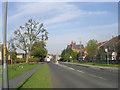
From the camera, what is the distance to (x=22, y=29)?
6397 cm

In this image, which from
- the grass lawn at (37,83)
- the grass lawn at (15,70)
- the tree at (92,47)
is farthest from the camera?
the tree at (92,47)

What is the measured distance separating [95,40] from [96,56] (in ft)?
19.0

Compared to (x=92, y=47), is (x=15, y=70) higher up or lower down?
lower down

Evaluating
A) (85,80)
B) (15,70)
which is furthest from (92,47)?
(85,80)

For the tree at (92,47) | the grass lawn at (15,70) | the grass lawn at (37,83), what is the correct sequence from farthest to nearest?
1. the tree at (92,47)
2. the grass lawn at (15,70)
3. the grass lawn at (37,83)

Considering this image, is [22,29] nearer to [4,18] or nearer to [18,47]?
[18,47]

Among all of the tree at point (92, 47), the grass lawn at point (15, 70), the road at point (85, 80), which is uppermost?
the tree at point (92, 47)

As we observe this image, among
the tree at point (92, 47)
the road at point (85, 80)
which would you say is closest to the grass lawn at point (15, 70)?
the road at point (85, 80)

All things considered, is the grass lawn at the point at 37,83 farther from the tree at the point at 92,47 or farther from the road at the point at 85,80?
the tree at the point at 92,47

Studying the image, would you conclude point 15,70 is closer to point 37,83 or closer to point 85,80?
point 85,80

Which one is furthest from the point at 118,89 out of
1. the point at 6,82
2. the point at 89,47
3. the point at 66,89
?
the point at 89,47

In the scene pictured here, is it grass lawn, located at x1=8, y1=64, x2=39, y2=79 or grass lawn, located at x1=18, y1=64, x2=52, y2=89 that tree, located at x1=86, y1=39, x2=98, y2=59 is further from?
grass lawn, located at x1=18, y1=64, x2=52, y2=89

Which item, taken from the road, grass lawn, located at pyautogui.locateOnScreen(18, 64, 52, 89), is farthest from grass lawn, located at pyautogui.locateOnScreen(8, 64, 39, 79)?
the road

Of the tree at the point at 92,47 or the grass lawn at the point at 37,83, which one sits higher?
the tree at the point at 92,47
